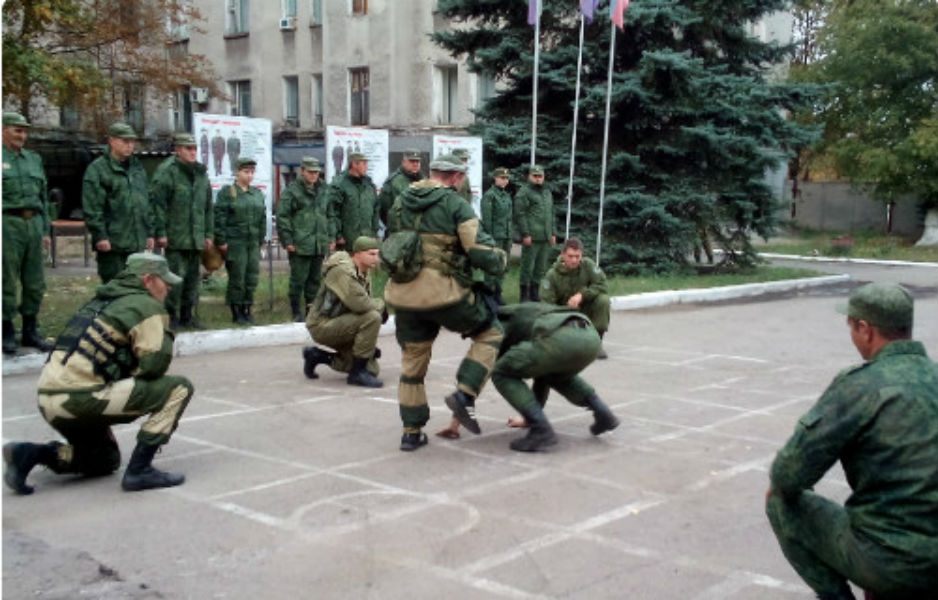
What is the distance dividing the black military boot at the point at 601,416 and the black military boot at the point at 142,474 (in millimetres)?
2767

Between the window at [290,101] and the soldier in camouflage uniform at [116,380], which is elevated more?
the window at [290,101]

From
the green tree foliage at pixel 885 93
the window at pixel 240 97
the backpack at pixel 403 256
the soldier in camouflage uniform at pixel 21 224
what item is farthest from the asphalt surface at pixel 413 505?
the window at pixel 240 97

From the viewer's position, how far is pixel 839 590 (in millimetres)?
3516

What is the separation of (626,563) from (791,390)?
15.5 feet

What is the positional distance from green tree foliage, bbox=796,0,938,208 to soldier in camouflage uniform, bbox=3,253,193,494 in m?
25.7

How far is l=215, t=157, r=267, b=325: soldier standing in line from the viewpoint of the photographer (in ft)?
36.4

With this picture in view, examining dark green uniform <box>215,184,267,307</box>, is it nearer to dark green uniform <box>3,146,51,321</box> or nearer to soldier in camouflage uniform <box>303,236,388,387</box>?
dark green uniform <box>3,146,51,321</box>

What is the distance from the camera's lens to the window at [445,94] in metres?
29.4

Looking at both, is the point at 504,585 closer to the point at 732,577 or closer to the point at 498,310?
the point at 732,577

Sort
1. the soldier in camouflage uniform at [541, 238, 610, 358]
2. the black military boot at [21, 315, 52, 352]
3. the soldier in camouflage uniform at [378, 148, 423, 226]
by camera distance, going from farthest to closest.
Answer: the soldier in camouflage uniform at [378, 148, 423, 226], the black military boot at [21, 315, 52, 352], the soldier in camouflage uniform at [541, 238, 610, 358]

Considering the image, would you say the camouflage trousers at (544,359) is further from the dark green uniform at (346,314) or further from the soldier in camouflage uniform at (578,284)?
the soldier in camouflage uniform at (578,284)

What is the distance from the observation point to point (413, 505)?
17.8 ft

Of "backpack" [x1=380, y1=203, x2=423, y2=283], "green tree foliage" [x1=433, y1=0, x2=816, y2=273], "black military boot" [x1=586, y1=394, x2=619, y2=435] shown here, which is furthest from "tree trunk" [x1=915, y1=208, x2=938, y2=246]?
"backpack" [x1=380, y1=203, x2=423, y2=283]

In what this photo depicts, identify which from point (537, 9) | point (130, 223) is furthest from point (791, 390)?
point (537, 9)
